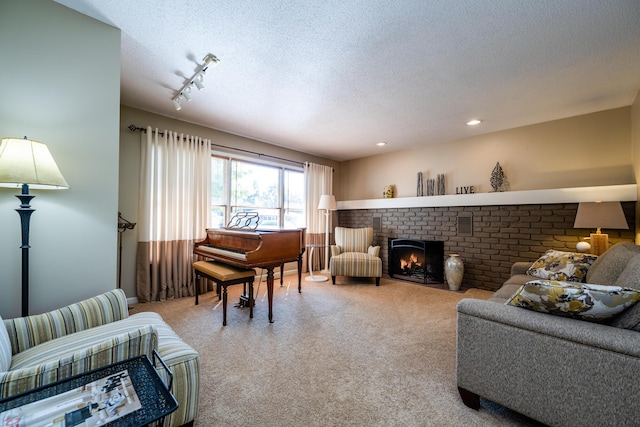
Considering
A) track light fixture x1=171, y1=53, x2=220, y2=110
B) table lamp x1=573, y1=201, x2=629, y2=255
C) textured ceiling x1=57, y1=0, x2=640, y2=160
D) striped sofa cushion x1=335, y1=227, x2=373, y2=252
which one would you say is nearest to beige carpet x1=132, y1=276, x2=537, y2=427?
striped sofa cushion x1=335, y1=227, x2=373, y2=252

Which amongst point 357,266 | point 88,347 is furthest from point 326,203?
point 88,347

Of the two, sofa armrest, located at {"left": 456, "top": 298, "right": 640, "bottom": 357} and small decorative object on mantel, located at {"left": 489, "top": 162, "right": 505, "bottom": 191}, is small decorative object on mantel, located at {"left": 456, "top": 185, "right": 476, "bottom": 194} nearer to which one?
small decorative object on mantel, located at {"left": 489, "top": 162, "right": 505, "bottom": 191}

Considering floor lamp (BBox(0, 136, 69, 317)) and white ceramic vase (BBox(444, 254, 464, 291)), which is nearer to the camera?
floor lamp (BBox(0, 136, 69, 317))

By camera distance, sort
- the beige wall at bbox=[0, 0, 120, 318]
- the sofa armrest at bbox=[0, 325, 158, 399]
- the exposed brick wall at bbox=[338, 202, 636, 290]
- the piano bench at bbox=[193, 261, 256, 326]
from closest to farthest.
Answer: the sofa armrest at bbox=[0, 325, 158, 399] → the beige wall at bbox=[0, 0, 120, 318] → the piano bench at bbox=[193, 261, 256, 326] → the exposed brick wall at bbox=[338, 202, 636, 290]

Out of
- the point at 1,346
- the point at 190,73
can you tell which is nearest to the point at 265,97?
the point at 190,73

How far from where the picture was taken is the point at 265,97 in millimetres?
3004

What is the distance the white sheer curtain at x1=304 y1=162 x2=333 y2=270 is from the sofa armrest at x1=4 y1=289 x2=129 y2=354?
12.3 feet

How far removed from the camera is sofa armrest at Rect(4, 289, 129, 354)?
1345 mm

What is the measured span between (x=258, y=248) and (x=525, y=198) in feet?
12.4

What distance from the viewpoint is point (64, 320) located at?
1490 mm

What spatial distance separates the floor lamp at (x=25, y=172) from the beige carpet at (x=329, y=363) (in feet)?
4.33

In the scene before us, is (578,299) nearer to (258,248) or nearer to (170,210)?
(258,248)

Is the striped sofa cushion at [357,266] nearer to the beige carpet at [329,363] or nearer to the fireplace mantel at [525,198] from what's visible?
the beige carpet at [329,363]

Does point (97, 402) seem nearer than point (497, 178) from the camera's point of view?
Yes
